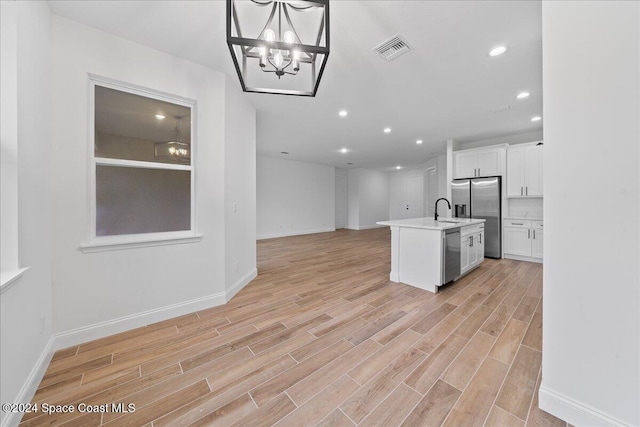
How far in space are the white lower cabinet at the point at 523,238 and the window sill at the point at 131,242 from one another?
5.87 metres

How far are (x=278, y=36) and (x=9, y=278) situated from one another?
237cm

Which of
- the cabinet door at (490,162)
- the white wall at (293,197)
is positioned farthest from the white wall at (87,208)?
the cabinet door at (490,162)

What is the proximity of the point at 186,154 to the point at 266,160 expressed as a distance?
16.8 feet

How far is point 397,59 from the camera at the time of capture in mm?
2420

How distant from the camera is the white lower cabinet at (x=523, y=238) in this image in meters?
4.46

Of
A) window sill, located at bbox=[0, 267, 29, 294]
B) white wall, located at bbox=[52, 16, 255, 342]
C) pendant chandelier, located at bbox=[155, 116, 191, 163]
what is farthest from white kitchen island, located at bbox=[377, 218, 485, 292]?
window sill, located at bbox=[0, 267, 29, 294]

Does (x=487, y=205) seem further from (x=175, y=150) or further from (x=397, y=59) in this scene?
(x=175, y=150)

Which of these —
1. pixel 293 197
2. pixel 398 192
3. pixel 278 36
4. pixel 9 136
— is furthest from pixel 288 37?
pixel 398 192

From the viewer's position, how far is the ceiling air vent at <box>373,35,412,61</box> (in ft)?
6.95

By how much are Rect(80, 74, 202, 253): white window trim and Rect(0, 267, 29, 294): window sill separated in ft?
2.26

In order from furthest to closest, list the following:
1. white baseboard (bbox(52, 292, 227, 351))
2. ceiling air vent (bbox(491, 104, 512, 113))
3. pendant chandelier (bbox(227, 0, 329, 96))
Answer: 1. ceiling air vent (bbox(491, 104, 512, 113))
2. white baseboard (bbox(52, 292, 227, 351))
3. pendant chandelier (bbox(227, 0, 329, 96))

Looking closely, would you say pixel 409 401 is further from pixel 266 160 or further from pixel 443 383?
pixel 266 160

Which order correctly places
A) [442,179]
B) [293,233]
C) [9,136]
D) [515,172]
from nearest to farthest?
[9,136] → [515,172] → [442,179] → [293,233]

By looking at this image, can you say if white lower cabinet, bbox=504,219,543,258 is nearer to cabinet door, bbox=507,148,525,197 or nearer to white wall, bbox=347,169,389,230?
cabinet door, bbox=507,148,525,197
